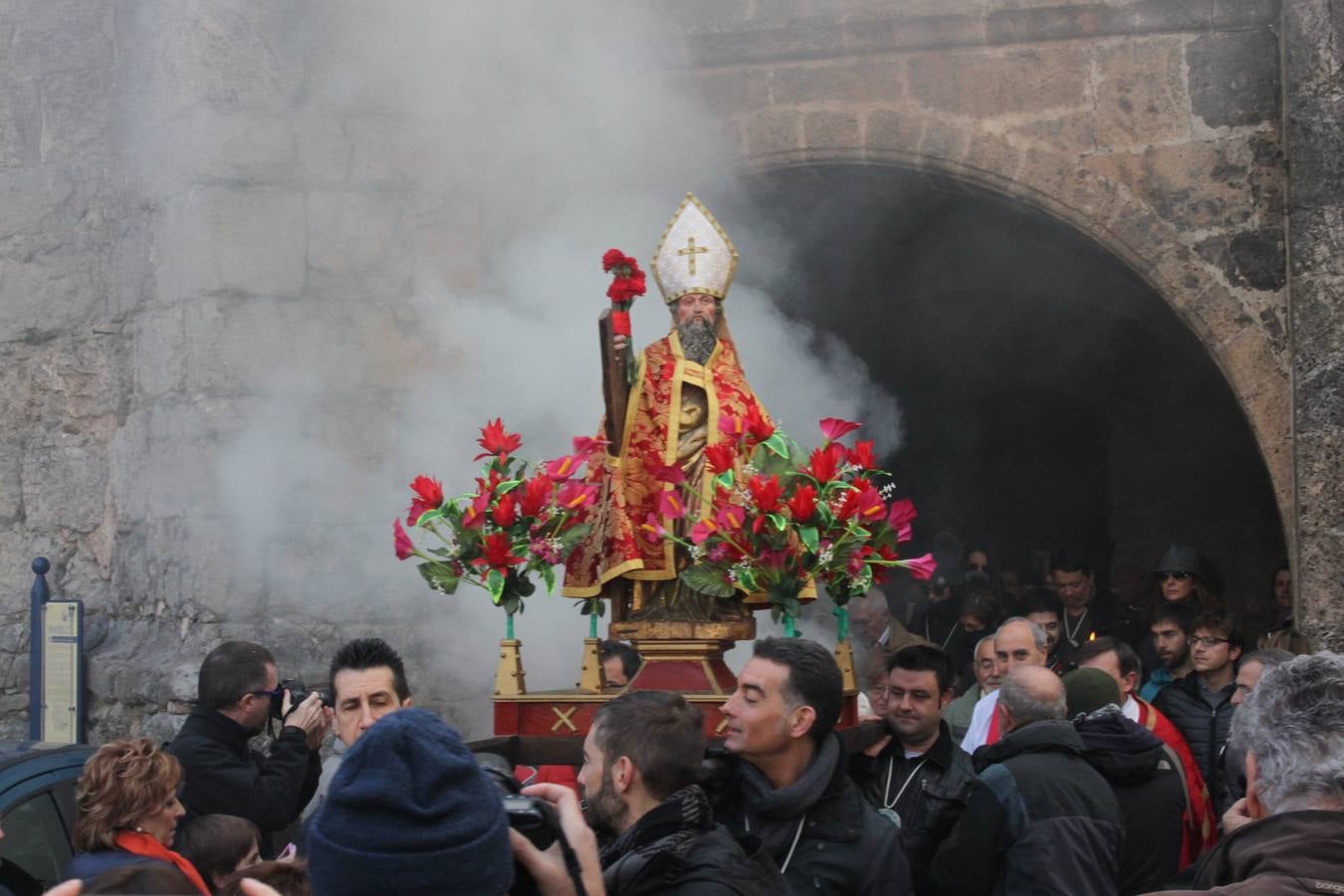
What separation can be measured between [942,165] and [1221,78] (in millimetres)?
1279

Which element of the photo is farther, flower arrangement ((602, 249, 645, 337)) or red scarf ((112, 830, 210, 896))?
flower arrangement ((602, 249, 645, 337))

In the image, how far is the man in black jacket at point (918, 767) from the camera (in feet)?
12.6

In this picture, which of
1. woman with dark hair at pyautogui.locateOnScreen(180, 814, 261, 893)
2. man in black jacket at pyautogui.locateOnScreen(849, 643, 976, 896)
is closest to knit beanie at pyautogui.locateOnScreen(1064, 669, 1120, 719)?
man in black jacket at pyautogui.locateOnScreen(849, 643, 976, 896)

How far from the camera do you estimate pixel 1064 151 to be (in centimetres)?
749

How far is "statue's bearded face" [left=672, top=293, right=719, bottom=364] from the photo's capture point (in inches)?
212

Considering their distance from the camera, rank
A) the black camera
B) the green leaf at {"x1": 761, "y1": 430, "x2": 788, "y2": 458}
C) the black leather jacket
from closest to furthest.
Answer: the black leather jacket → the black camera → the green leaf at {"x1": 761, "y1": 430, "x2": 788, "y2": 458}

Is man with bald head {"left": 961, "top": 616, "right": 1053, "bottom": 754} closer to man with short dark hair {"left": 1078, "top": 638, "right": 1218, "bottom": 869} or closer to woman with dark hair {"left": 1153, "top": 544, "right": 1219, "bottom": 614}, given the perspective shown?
man with short dark hair {"left": 1078, "top": 638, "right": 1218, "bottom": 869}

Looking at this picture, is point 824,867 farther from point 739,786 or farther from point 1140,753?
point 1140,753

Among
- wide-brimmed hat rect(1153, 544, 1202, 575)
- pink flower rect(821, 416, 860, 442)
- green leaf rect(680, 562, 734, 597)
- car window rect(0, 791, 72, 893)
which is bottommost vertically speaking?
car window rect(0, 791, 72, 893)

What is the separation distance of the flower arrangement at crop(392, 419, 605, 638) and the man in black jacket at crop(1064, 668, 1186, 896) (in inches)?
66.9

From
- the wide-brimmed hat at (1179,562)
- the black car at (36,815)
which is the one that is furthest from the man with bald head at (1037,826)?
the wide-brimmed hat at (1179,562)

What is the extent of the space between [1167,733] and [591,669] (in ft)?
5.65

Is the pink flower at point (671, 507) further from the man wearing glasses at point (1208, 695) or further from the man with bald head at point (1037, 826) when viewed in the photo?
the man wearing glasses at point (1208, 695)

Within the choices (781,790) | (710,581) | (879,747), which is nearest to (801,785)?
(781,790)
